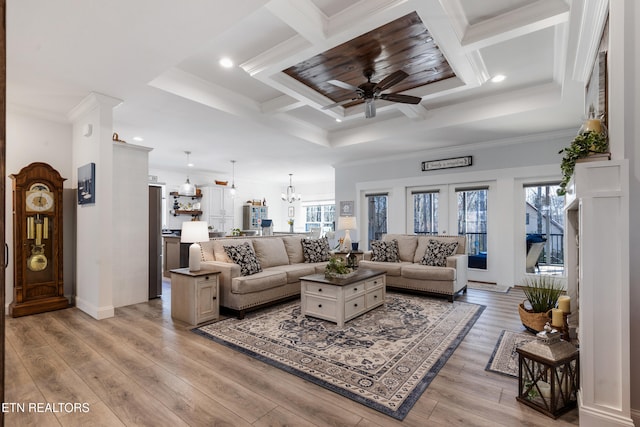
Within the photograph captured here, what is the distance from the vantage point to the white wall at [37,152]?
4.20 m

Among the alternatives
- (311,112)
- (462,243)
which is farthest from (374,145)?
(462,243)

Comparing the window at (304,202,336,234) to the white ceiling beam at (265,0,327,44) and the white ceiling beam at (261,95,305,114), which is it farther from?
the white ceiling beam at (265,0,327,44)

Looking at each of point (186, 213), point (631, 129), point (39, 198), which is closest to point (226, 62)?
point (39, 198)

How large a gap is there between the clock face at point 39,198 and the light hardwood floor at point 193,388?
1.56 meters

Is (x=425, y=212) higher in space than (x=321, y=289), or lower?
higher

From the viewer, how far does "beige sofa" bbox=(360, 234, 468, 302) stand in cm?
459

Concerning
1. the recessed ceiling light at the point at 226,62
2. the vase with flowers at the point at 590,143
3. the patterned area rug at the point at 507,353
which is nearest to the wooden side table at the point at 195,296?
the recessed ceiling light at the point at 226,62

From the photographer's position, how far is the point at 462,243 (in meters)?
5.18

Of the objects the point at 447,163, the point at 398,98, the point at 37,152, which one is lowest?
the point at 37,152

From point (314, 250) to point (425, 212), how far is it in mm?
2726

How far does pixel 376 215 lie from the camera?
24.4 feet

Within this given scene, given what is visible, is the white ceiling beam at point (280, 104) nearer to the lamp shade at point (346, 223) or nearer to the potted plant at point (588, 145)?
the lamp shade at point (346, 223)

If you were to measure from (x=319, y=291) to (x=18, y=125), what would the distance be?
447cm

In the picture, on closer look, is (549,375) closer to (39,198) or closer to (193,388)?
(193,388)
